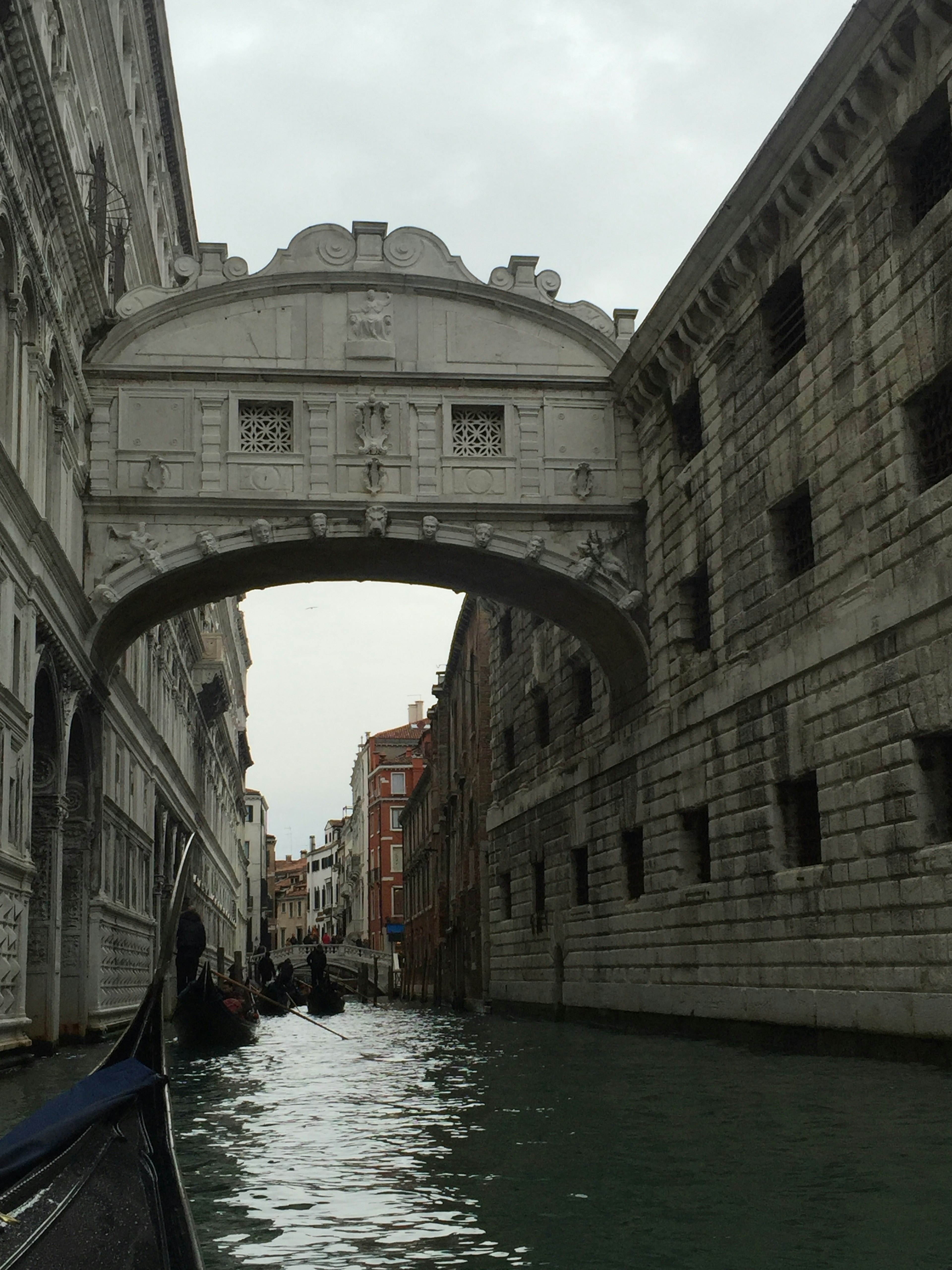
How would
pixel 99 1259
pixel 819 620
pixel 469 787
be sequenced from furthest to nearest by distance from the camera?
1. pixel 469 787
2. pixel 819 620
3. pixel 99 1259

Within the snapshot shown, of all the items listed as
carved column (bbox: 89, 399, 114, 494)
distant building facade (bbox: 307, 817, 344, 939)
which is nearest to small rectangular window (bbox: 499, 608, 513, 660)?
carved column (bbox: 89, 399, 114, 494)

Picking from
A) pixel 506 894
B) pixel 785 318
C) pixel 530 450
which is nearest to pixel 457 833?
pixel 506 894

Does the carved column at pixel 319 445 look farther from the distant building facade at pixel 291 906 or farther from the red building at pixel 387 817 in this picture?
the distant building facade at pixel 291 906

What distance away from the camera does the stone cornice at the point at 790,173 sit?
11.8 m

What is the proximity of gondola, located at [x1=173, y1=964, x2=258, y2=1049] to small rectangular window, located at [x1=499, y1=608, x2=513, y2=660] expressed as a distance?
476 inches

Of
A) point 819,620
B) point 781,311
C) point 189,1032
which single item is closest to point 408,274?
point 781,311

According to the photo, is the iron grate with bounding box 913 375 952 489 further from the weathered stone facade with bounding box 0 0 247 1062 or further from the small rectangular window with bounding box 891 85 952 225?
the weathered stone facade with bounding box 0 0 247 1062

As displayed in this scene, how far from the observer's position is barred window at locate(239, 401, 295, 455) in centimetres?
1812

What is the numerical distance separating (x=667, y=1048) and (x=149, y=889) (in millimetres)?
11701

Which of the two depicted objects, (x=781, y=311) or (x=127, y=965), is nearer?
(x=781, y=311)

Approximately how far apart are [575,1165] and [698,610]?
11.3m

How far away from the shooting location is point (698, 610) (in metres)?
17.3

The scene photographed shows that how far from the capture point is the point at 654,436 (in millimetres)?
18078

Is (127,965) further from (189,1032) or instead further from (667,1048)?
(667,1048)
